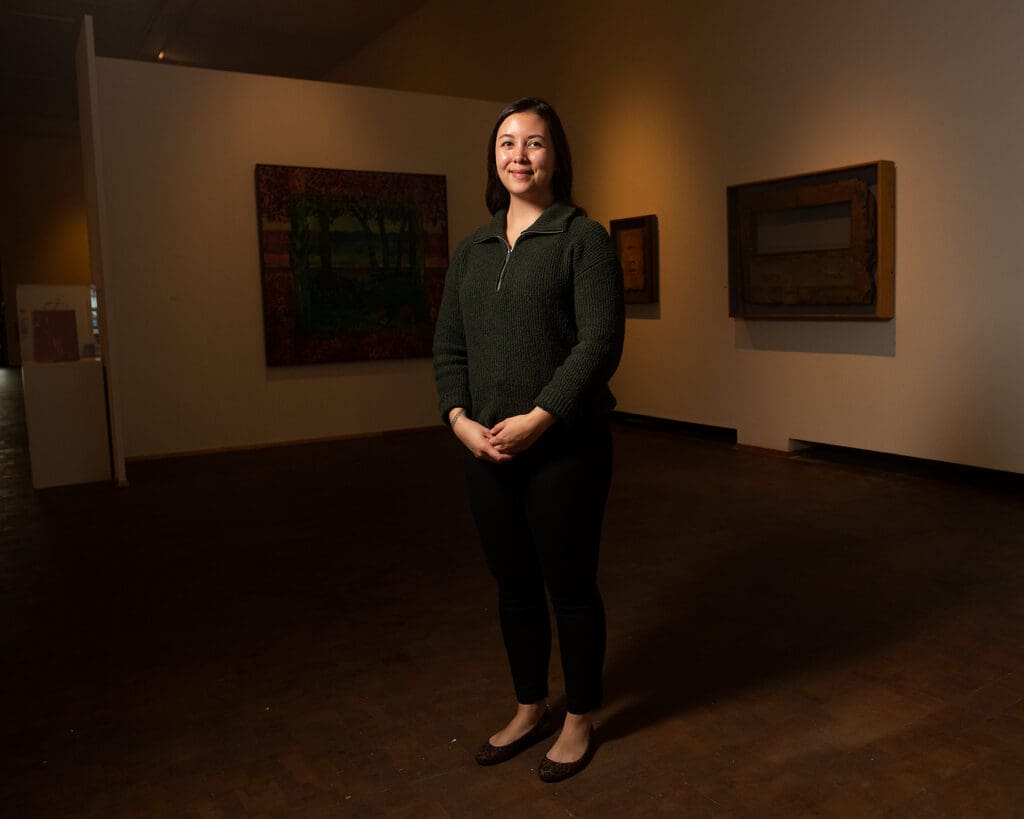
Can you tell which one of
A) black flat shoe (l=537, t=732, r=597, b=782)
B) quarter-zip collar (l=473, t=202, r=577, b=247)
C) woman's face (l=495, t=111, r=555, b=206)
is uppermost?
woman's face (l=495, t=111, r=555, b=206)

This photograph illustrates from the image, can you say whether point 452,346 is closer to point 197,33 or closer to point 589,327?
point 589,327

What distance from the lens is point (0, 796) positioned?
2268mm

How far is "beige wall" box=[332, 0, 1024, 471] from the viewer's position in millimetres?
5195

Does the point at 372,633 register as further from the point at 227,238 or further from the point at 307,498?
the point at 227,238

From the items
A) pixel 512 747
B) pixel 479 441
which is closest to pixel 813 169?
pixel 479 441

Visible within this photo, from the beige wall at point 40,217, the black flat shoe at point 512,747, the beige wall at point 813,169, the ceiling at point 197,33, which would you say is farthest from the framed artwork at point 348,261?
the beige wall at point 40,217

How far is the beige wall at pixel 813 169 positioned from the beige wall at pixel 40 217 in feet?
35.7

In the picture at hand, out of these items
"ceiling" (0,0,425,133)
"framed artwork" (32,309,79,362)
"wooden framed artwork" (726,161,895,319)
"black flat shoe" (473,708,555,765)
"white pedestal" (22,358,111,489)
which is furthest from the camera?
"ceiling" (0,0,425,133)

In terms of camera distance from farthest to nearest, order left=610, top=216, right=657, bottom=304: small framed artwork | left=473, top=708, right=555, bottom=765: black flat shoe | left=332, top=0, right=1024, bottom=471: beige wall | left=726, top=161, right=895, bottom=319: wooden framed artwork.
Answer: left=610, top=216, right=657, bottom=304: small framed artwork
left=726, top=161, right=895, bottom=319: wooden framed artwork
left=332, top=0, right=1024, bottom=471: beige wall
left=473, top=708, right=555, bottom=765: black flat shoe

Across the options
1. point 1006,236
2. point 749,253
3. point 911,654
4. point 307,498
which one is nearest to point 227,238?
point 307,498

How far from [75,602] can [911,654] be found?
3.16 metres

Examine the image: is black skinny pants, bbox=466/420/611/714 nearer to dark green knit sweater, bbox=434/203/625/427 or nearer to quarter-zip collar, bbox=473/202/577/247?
dark green knit sweater, bbox=434/203/625/427

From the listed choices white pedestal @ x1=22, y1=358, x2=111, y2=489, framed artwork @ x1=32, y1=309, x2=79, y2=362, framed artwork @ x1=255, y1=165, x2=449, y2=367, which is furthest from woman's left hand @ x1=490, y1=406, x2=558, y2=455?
framed artwork @ x1=255, y1=165, x2=449, y2=367

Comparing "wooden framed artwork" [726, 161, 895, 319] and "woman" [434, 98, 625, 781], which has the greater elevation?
"wooden framed artwork" [726, 161, 895, 319]
